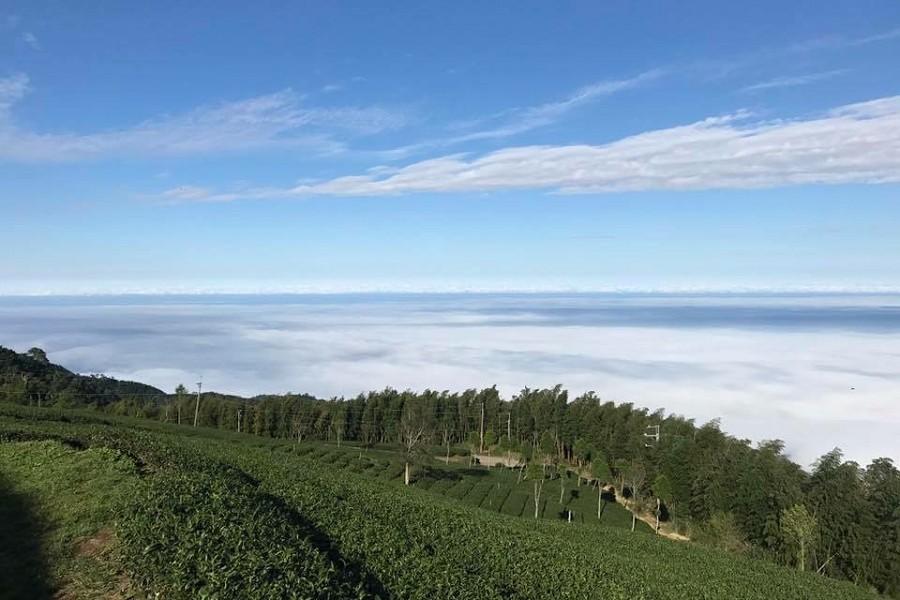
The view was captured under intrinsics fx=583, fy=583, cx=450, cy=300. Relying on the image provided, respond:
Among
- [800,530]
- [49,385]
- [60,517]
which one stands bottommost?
[49,385]

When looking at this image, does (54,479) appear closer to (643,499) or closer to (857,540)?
(857,540)

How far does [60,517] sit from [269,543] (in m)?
5.41

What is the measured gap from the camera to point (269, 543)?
10.1 metres

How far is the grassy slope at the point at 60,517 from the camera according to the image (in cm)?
960

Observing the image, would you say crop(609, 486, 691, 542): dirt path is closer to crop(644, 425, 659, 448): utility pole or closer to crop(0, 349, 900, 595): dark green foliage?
crop(0, 349, 900, 595): dark green foliage

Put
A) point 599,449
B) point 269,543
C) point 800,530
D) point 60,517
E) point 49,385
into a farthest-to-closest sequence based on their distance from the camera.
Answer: point 49,385
point 599,449
point 800,530
point 60,517
point 269,543

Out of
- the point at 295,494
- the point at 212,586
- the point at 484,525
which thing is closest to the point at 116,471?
the point at 295,494

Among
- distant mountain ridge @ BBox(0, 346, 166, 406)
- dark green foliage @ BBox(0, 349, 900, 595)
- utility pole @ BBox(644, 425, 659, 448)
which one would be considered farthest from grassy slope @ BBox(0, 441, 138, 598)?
distant mountain ridge @ BBox(0, 346, 166, 406)

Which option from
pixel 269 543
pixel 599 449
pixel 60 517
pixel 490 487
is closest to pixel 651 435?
pixel 599 449

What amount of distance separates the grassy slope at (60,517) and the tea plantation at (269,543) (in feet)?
0.13

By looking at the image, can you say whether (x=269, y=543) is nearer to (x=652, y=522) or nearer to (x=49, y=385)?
(x=652, y=522)

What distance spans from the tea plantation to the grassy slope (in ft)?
0.13

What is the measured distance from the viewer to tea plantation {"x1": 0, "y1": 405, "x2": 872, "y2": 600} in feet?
29.7

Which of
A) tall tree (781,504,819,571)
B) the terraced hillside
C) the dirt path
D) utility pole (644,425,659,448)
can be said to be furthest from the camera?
utility pole (644,425,659,448)
